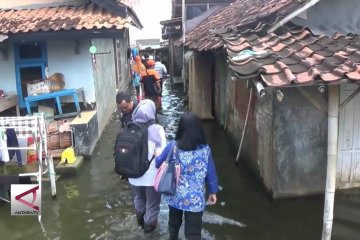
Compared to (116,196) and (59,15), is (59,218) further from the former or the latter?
(59,15)

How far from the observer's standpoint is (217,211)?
6.80 meters

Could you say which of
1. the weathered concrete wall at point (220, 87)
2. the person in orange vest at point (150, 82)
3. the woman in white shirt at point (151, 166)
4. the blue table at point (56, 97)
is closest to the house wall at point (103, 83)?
the blue table at point (56, 97)

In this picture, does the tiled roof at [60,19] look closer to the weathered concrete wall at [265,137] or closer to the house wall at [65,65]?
the house wall at [65,65]

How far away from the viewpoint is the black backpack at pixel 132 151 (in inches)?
203

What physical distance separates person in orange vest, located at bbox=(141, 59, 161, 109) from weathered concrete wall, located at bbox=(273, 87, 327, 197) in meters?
6.11

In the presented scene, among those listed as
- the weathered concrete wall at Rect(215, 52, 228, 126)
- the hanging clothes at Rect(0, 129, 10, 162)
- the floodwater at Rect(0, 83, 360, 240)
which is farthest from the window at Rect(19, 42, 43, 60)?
the weathered concrete wall at Rect(215, 52, 228, 126)

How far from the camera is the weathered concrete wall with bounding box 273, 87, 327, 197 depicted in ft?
21.9

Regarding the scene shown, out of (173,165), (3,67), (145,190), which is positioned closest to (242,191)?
(145,190)

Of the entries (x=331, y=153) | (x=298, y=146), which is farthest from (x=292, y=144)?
(x=331, y=153)

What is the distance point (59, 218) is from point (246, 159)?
14.5 ft

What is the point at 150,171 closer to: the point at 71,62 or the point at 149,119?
the point at 149,119

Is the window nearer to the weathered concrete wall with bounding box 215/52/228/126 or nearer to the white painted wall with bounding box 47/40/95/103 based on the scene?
the white painted wall with bounding box 47/40/95/103

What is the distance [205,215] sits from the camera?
6625mm

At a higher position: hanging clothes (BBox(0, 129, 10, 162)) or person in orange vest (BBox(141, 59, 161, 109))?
person in orange vest (BBox(141, 59, 161, 109))
